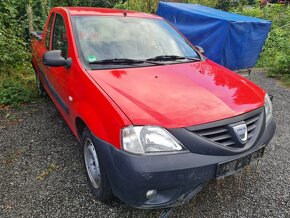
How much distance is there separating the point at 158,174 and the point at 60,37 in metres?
2.39

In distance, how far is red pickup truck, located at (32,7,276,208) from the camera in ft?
6.93

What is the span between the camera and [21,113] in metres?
4.84

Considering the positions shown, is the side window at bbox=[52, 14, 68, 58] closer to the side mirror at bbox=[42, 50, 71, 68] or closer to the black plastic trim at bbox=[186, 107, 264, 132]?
the side mirror at bbox=[42, 50, 71, 68]

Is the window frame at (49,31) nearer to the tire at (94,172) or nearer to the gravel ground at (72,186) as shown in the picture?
the gravel ground at (72,186)

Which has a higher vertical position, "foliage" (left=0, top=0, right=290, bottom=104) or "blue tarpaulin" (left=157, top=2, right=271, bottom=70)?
"blue tarpaulin" (left=157, top=2, right=271, bottom=70)

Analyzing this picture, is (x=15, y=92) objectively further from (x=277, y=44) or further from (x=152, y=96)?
(x=277, y=44)

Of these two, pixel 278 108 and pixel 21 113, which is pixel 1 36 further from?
pixel 278 108

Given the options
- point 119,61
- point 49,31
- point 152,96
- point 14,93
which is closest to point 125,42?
point 119,61

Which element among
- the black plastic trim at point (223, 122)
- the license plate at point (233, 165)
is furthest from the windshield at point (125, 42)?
the license plate at point (233, 165)

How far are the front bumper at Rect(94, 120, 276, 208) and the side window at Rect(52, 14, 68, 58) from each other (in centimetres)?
155

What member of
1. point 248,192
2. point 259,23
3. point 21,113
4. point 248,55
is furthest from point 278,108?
point 21,113

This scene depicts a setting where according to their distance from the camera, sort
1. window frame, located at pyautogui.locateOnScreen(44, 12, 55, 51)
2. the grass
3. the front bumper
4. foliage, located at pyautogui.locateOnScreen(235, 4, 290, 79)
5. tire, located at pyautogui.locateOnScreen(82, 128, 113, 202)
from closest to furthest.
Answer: the front bumper
tire, located at pyautogui.locateOnScreen(82, 128, 113, 202)
window frame, located at pyautogui.locateOnScreen(44, 12, 55, 51)
the grass
foliage, located at pyautogui.locateOnScreen(235, 4, 290, 79)

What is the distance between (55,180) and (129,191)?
4.03 feet

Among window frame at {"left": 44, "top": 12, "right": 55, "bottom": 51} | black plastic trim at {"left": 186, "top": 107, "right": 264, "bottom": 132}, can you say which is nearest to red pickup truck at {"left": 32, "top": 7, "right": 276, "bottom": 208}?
black plastic trim at {"left": 186, "top": 107, "right": 264, "bottom": 132}
